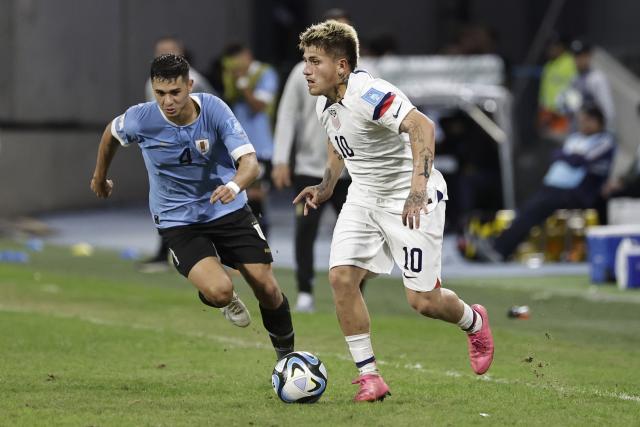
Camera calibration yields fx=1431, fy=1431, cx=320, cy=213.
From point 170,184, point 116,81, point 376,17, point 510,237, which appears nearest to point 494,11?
point 376,17

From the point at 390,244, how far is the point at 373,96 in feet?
2.94

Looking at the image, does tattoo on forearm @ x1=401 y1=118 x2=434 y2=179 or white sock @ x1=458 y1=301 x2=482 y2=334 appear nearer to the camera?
tattoo on forearm @ x1=401 y1=118 x2=434 y2=179

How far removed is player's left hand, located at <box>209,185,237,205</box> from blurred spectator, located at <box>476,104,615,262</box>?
931 cm

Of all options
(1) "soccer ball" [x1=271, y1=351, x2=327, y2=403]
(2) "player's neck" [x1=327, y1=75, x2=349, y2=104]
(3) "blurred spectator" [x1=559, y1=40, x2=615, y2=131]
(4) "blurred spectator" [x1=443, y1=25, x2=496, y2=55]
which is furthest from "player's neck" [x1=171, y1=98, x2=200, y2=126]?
(4) "blurred spectator" [x1=443, y1=25, x2=496, y2=55]

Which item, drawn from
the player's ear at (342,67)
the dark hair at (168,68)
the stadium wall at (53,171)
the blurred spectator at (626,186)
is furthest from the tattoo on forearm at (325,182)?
the stadium wall at (53,171)

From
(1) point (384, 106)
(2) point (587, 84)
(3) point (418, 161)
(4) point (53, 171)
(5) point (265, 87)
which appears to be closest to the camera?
(3) point (418, 161)

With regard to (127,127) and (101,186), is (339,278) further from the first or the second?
(101,186)

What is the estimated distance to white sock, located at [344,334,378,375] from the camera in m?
8.01

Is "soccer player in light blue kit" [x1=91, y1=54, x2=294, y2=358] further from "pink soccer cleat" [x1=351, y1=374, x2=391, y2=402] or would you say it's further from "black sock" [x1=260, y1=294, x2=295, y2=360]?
"pink soccer cleat" [x1=351, y1=374, x2=391, y2=402]

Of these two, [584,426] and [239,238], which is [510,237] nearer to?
[239,238]

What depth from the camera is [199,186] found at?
8.95 metres

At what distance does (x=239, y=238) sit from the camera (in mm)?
8930

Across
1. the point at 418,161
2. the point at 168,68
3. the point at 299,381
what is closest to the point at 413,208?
the point at 418,161

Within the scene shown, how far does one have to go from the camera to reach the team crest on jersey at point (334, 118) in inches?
320
